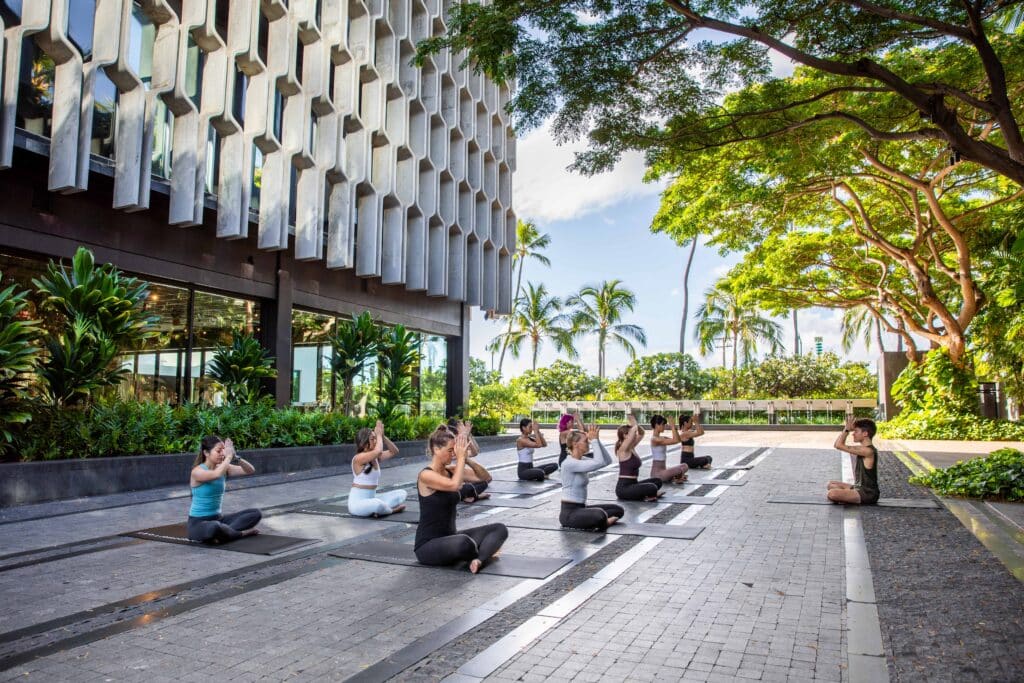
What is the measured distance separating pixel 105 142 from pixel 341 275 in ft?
27.9

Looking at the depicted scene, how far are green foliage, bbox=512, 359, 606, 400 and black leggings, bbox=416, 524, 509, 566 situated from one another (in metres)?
36.0

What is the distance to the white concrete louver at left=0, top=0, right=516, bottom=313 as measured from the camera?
1395 centimetres

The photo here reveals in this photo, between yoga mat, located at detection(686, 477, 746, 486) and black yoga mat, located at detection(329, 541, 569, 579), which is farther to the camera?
yoga mat, located at detection(686, 477, 746, 486)

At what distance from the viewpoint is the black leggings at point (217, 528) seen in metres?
7.67

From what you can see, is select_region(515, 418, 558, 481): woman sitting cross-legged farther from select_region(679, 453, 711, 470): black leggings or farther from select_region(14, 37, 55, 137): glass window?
select_region(14, 37, 55, 137): glass window

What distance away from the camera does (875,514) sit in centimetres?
945

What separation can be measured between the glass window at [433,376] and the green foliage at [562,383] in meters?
13.8

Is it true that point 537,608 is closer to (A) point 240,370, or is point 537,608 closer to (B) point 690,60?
(B) point 690,60

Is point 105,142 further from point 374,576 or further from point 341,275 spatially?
point 374,576

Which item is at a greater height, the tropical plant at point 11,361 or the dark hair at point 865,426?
the tropical plant at point 11,361

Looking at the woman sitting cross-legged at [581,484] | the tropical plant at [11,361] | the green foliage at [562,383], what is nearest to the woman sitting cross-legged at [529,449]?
the woman sitting cross-legged at [581,484]

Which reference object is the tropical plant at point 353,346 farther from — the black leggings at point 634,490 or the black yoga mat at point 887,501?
the black yoga mat at point 887,501

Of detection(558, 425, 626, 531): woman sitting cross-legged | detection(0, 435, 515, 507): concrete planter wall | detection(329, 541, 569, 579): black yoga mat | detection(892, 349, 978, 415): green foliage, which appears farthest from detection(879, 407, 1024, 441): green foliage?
detection(329, 541, 569, 579): black yoga mat

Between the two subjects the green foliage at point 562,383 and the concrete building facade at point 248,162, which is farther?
the green foliage at point 562,383
